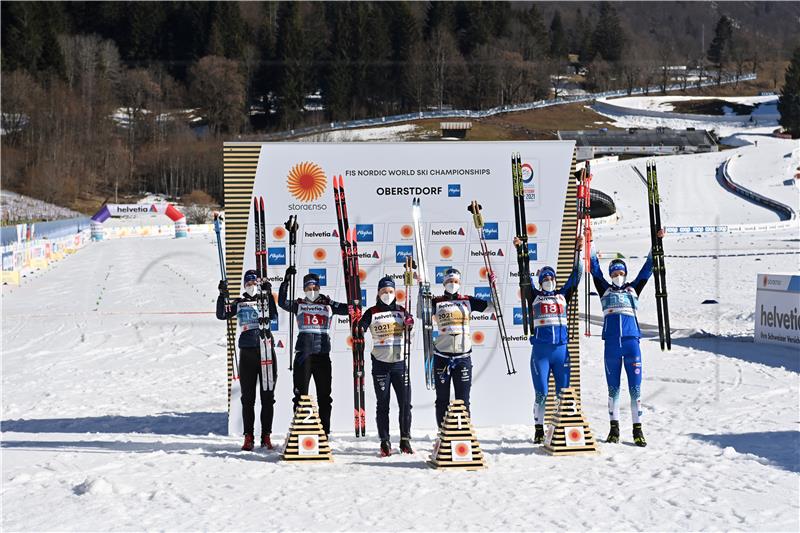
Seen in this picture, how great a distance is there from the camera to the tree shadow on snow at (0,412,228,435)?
11664 millimetres

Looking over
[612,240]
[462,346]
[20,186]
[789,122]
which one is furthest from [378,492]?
[789,122]

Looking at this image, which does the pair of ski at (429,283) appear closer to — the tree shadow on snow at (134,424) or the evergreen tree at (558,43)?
the tree shadow on snow at (134,424)

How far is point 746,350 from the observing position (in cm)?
1738

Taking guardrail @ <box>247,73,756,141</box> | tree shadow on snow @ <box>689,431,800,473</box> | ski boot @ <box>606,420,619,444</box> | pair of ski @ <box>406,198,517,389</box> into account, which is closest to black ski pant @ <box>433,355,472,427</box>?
pair of ski @ <box>406,198,517,389</box>

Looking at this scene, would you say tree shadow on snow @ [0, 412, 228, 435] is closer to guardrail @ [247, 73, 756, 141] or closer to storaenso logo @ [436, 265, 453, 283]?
storaenso logo @ [436, 265, 453, 283]

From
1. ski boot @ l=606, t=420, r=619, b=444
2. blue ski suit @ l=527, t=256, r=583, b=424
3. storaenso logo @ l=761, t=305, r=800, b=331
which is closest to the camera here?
ski boot @ l=606, t=420, r=619, b=444

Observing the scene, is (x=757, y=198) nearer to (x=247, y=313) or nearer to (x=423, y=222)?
(x=423, y=222)

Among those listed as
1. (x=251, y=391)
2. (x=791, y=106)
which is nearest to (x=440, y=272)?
(x=251, y=391)

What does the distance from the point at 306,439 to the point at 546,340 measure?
265cm

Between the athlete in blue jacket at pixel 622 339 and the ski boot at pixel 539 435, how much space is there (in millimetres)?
659

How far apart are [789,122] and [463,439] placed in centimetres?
9907

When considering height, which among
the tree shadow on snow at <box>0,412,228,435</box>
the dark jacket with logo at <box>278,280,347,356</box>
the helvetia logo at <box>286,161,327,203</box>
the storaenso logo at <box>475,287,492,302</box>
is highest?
the helvetia logo at <box>286,161,327,203</box>

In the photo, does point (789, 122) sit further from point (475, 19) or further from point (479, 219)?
point (479, 219)

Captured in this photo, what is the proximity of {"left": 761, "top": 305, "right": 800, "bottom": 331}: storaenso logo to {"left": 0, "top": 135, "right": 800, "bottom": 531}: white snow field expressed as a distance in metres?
0.43
